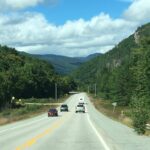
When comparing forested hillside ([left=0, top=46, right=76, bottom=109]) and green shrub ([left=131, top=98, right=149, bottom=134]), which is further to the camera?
forested hillside ([left=0, top=46, right=76, bottom=109])

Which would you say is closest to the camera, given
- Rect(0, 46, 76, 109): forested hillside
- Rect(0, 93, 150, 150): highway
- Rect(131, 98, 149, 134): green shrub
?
Rect(0, 93, 150, 150): highway

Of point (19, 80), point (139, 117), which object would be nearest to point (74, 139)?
point (139, 117)

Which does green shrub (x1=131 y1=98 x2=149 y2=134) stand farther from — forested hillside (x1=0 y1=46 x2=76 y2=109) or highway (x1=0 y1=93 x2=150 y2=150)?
forested hillside (x1=0 y1=46 x2=76 y2=109)

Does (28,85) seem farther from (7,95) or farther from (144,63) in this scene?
(144,63)

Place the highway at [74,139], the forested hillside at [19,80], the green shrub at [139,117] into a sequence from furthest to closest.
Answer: the forested hillside at [19,80]
the green shrub at [139,117]
the highway at [74,139]

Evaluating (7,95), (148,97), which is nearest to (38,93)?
(7,95)

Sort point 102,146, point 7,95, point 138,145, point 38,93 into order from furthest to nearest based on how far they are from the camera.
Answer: point 38,93 → point 7,95 → point 102,146 → point 138,145

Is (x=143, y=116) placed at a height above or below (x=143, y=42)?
below

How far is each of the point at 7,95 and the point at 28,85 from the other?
43.3 metres

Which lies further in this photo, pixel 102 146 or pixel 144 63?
pixel 144 63

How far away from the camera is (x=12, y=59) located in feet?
599

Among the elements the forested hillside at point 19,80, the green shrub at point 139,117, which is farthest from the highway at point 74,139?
the forested hillside at point 19,80

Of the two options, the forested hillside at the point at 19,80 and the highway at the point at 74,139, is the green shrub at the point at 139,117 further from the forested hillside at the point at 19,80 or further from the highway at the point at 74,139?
the forested hillside at the point at 19,80

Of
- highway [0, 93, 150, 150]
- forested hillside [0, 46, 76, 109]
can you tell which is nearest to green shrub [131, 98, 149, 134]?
highway [0, 93, 150, 150]
